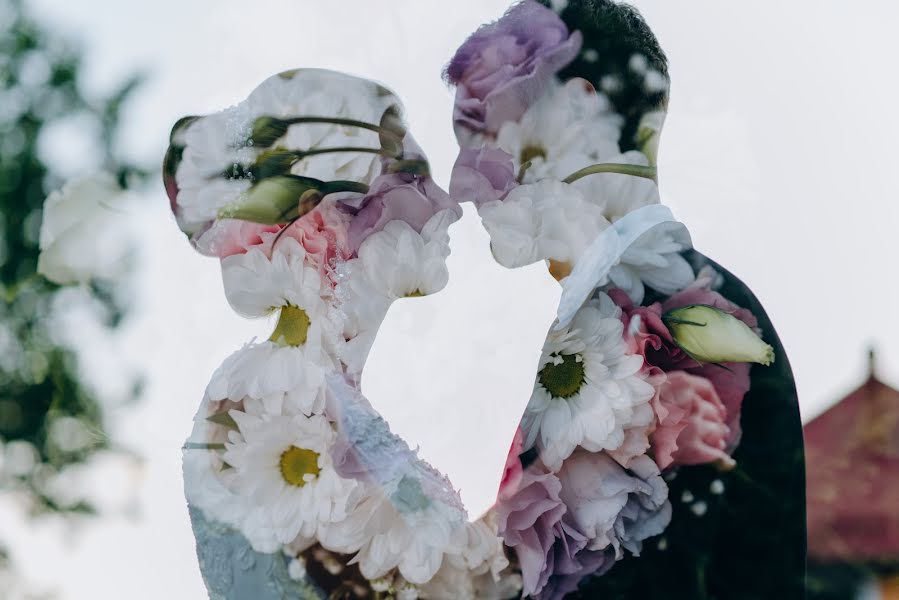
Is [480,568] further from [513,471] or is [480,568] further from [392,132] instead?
[392,132]

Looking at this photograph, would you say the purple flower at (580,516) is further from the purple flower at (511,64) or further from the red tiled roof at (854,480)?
the purple flower at (511,64)

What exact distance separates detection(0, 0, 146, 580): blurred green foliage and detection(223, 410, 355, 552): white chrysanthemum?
163 millimetres

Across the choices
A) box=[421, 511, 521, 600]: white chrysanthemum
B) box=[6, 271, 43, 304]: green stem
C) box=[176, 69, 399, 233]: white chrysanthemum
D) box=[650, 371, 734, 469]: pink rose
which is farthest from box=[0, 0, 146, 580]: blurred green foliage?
box=[650, 371, 734, 469]: pink rose

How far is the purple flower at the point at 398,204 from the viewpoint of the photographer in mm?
542

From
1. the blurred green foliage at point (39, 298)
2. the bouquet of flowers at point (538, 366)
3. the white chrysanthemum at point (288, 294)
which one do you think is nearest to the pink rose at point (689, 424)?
the bouquet of flowers at point (538, 366)

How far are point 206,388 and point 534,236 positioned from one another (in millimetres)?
257

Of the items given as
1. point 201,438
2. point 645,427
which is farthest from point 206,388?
point 645,427

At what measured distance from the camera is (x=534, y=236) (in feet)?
1.72

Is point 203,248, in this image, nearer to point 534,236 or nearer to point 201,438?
point 201,438

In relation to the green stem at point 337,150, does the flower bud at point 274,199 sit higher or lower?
lower

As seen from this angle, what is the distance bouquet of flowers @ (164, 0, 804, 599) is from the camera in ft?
1.65

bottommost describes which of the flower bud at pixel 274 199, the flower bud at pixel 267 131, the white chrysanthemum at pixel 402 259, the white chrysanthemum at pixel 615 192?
the white chrysanthemum at pixel 402 259

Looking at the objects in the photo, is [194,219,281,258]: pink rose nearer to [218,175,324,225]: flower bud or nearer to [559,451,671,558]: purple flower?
[218,175,324,225]: flower bud

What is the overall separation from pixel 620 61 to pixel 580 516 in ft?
0.93
